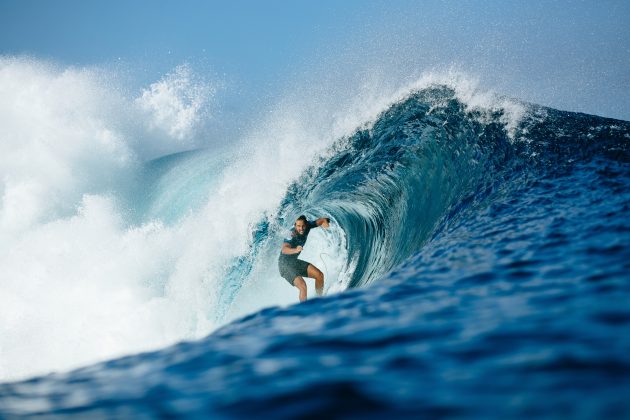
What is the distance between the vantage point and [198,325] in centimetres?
946

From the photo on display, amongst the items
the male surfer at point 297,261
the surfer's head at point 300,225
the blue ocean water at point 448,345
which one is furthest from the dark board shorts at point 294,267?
the blue ocean water at point 448,345

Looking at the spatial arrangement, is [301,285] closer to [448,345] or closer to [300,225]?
[300,225]

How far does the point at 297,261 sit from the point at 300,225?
23.9 inches

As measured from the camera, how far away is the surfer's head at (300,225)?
693 centimetres

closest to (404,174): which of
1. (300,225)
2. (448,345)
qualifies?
(300,225)

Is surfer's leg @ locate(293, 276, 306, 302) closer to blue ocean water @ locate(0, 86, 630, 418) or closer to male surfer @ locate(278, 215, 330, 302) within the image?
male surfer @ locate(278, 215, 330, 302)

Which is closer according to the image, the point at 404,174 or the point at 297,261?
the point at 297,261

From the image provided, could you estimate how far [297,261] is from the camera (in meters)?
7.18

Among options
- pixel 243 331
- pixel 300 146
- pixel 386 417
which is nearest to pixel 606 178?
pixel 243 331

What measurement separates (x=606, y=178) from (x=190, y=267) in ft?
26.5

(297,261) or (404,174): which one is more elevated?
(404,174)

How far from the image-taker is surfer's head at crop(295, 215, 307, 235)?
6.93m

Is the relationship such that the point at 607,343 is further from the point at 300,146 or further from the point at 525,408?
the point at 300,146

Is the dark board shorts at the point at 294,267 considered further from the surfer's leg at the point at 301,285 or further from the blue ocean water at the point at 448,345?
the blue ocean water at the point at 448,345
